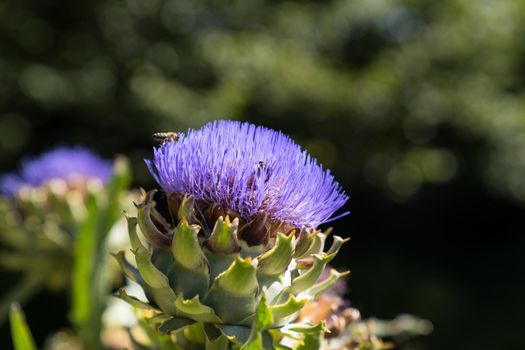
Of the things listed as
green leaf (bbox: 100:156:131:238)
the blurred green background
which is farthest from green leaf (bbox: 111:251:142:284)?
the blurred green background

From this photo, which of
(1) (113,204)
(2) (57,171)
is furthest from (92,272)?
(2) (57,171)

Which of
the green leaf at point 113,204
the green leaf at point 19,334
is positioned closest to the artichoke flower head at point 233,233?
the green leaf at point 19,334

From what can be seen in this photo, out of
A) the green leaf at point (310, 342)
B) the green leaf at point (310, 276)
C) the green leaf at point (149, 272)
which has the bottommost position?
the green leaf at point (310, 342)

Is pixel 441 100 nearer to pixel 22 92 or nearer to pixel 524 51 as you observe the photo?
pixel 524 51

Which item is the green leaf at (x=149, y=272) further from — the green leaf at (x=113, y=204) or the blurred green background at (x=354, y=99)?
the blurred green background at (x=354, y=99)

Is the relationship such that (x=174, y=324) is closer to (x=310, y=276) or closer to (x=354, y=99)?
(x=310, y=276)
